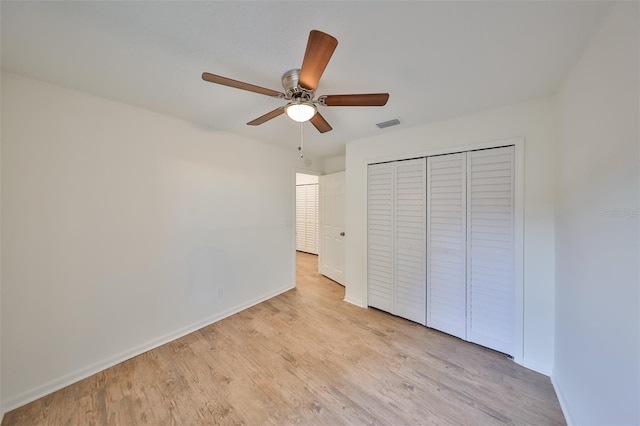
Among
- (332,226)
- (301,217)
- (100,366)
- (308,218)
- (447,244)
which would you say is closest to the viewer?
(100,366)

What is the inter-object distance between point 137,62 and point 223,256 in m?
2.04

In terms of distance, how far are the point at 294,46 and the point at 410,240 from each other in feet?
7.34

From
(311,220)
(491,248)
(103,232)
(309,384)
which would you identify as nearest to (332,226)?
(311,220)

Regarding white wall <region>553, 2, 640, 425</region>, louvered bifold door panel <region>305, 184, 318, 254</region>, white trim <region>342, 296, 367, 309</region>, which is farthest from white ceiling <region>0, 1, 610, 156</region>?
louvered bifold door panel <region>305, 184, 318, 254</region>

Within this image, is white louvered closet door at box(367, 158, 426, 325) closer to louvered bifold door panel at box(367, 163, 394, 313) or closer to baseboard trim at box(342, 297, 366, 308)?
louvered bifold door panel at box(367, 163, 394, 313)

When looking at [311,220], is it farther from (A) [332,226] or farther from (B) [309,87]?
(B) [309,87]

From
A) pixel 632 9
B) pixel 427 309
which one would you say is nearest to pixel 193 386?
pixel 427 309

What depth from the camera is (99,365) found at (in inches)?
73.4

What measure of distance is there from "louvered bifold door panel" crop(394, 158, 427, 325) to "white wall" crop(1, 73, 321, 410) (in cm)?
207

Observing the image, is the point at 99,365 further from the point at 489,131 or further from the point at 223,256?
the point at 489,131

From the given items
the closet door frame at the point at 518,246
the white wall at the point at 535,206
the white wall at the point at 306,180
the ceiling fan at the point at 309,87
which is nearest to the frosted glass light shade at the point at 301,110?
the ceiling fan at the point at 309,87

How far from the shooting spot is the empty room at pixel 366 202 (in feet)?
3.58

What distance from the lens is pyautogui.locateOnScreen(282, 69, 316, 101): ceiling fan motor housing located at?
142 cm

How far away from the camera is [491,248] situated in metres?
2.10
